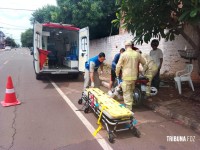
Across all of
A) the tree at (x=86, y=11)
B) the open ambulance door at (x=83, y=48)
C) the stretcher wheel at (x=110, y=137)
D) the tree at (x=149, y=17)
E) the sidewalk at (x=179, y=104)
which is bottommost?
the stretcher wheel at (x=110, y=137)

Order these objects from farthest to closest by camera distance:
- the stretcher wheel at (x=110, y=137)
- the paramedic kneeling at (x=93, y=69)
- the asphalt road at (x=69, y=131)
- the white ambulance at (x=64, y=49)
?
1. the white ambulance at (x=64, y=49)
2. the paramedic kneeling at (x=93, y=69)
3. the stretcher wheel at (x=110, y=137)
4. the asphalt road at (x=69, y=131)

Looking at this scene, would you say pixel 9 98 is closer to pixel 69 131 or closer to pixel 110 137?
pixel 69 131

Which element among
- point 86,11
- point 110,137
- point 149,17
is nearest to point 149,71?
point 149,17

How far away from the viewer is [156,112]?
6.03 m

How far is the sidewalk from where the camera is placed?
202 inches

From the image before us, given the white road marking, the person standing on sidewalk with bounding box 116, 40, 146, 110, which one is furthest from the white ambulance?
the person standing on sidewalk with bounding box 116, 40, 146, 110

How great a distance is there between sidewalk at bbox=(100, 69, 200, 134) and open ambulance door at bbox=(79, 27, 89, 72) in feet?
11.7

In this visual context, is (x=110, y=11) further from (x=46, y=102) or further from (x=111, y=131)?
(x=111, y=131)

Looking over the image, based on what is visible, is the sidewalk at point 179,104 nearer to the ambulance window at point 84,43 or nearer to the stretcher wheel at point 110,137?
the stretcher wheel at point 110,137

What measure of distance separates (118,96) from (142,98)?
870mm

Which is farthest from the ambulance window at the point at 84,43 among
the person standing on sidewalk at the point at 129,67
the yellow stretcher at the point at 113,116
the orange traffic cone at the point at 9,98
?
the yellow stretcher at the point at 113,116

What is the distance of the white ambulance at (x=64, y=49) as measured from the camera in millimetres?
9654

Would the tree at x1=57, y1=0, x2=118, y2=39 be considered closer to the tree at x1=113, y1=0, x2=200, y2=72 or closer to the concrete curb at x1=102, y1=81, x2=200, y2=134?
the tree at x1=113, y1=0, x2=200, y2=72

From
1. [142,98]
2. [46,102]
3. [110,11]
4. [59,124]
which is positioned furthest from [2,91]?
[110,11]
